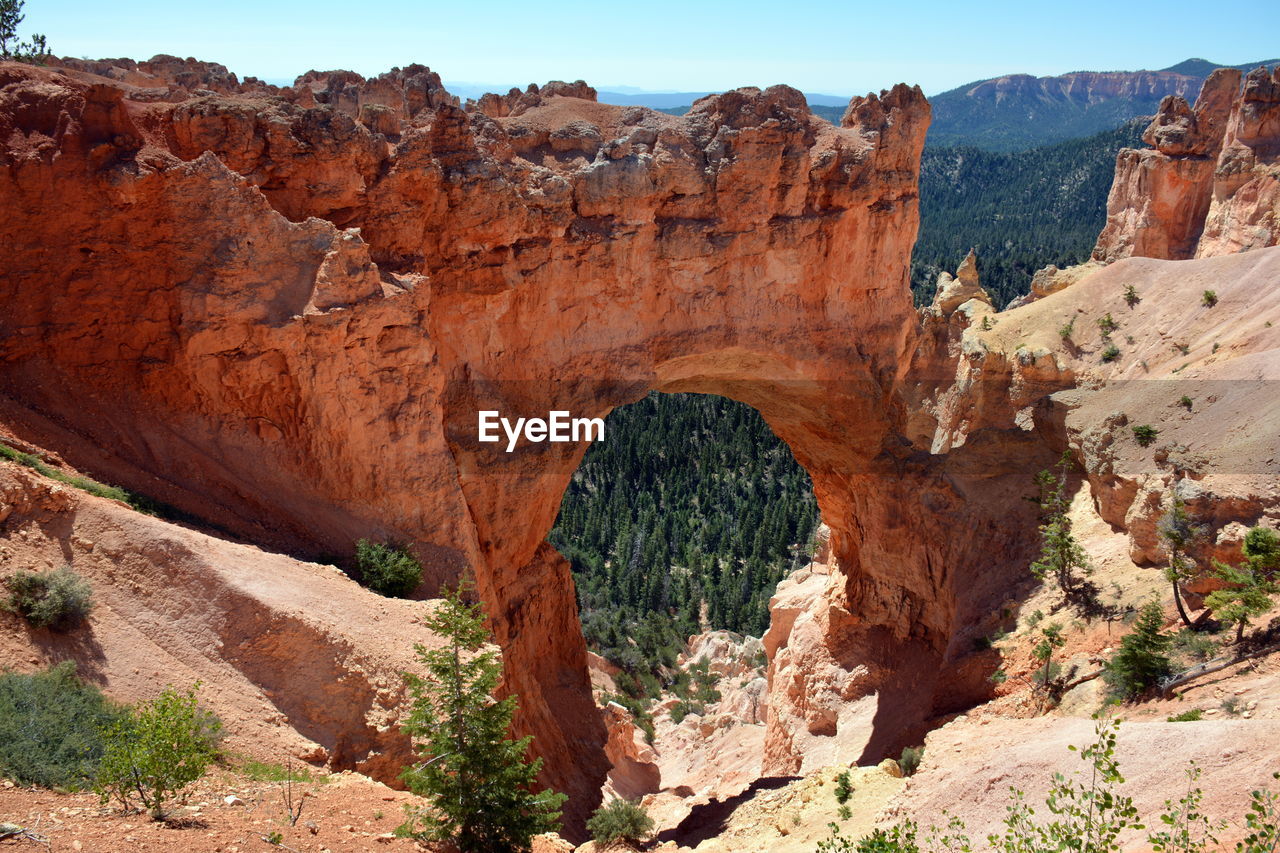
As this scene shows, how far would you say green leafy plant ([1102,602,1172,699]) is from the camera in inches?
645

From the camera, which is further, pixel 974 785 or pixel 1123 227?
pixel 1123 227

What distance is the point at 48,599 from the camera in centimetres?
1283

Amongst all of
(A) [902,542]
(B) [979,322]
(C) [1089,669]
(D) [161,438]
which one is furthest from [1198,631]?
(B) [979,322]

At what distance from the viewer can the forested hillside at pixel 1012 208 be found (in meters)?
96.2

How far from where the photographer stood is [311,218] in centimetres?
1833

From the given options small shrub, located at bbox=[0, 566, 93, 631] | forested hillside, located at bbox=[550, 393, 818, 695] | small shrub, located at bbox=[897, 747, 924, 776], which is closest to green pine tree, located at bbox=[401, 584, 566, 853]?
small shrub, located at bbox=[0, 566, 93, 631]

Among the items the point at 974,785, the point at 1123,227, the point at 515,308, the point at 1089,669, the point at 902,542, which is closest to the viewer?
the point at 974,785

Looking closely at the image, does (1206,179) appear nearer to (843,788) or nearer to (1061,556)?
(1061,556)

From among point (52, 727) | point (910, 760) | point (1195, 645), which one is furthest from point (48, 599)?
point (1195, 645)

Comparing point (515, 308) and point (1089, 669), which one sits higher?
point (515, 308)

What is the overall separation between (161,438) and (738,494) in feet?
162

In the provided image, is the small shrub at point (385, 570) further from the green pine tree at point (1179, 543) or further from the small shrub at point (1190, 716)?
the green pine tree at point (1179, 543)

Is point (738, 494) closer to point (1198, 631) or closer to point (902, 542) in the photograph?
point (902, 542)

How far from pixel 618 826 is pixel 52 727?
12.7 m
